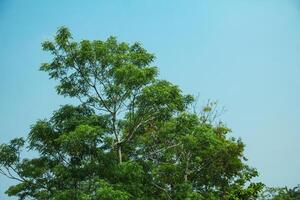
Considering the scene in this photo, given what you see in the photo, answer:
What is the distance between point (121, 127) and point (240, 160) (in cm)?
618

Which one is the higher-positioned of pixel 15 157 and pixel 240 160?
pixel 240 160

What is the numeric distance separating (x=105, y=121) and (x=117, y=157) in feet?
3.36

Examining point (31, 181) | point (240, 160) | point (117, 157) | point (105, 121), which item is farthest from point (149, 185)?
point (240, 160)

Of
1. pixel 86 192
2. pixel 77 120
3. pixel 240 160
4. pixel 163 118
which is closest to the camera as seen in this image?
pixel 86 192

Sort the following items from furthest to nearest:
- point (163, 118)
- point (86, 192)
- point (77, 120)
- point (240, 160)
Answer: point (240, 160) → point (163, 118) → point (77, 120) → point (86, 192)

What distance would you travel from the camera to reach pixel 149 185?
1298cm

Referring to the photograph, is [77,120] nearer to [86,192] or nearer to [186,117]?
[86,192]

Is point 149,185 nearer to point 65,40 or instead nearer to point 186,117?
point 186,117

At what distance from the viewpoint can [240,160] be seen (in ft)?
57.9

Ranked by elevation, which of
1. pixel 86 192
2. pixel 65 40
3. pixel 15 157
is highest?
pixel 65 40

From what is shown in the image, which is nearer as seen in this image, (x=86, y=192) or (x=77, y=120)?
(x=86, y=192)

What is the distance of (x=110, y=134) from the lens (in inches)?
496

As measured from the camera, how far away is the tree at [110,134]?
460 inches

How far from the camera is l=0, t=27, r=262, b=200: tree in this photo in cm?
1167
